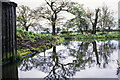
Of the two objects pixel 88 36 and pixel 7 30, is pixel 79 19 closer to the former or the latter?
pixel 88 36

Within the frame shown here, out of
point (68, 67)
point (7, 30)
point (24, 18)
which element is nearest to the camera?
point (68, 67)

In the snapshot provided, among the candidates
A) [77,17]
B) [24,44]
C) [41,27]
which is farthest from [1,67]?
[77,17]

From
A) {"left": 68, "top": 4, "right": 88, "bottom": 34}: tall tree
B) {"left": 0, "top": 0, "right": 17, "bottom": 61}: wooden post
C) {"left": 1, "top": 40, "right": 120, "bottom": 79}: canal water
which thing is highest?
{"left": 68, "top": 4, "right": 88, "bottom": 34}: tall tree

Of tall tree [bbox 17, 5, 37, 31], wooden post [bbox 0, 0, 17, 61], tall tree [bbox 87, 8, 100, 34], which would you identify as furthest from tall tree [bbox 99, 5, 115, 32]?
wooden post [bbox 0, 0, 17, 61]

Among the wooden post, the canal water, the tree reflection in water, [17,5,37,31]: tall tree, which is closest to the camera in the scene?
the canal water

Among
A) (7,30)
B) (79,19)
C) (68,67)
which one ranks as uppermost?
(79,19)

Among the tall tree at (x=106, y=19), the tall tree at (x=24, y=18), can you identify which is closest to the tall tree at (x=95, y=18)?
the tall tree at (x=106, y=19)

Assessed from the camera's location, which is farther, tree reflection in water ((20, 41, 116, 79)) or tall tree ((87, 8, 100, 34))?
tall tree ((87, 8, 100, 34))

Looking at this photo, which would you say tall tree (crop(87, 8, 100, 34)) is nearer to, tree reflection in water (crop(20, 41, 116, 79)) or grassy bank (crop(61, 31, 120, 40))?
grassy bank (crop(61, 31, 120, 40))

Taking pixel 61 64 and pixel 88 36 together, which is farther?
pixel 88 36

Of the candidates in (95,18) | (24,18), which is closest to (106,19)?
(95,18)

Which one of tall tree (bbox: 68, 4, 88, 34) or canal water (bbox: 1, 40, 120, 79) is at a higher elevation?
tall tree (bbox: 68, 4, 88, 34)

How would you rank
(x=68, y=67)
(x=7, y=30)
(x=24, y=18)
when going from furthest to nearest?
(x=24, y=18) < (x=7, y=30) < (x=68, y=67)

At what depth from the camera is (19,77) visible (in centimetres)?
226
